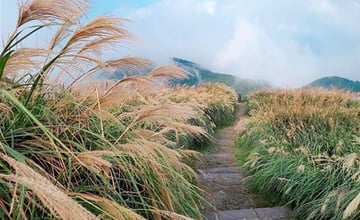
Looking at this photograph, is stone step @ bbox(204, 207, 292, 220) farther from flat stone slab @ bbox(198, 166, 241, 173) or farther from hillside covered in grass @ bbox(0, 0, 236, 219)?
flat stone slab @ bbox(198, 166, 241, 173)

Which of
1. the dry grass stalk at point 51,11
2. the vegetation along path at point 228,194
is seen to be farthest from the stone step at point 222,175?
the dry grass stalk at point 51,11

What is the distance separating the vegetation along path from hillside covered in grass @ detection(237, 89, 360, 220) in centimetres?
13

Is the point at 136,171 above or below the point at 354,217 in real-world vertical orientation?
above

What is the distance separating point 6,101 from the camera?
218 cm

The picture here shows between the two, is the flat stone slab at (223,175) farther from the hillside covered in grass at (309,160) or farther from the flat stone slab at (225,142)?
the flat stone slab at (225,142)

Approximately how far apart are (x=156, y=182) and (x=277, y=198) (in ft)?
5.94

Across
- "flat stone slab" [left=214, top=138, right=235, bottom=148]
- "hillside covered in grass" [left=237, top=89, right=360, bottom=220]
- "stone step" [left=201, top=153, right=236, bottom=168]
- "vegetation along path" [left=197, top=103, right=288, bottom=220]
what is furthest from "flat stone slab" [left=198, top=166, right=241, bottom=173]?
"flat stone slab" [left=214, top=138, right=235, bottom=148]

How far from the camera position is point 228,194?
4.00m

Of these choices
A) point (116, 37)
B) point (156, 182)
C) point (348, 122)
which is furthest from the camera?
point (348, 122)

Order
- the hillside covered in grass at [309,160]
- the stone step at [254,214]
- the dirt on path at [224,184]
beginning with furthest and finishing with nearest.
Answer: the dirt on path at [224,184], the stone step at [254,214], the hillside covered in grass at [309,160]

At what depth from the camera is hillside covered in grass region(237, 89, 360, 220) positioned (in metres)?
3.03

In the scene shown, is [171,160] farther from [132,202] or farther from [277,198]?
[277,198]

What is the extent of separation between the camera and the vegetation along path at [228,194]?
342 centimetres

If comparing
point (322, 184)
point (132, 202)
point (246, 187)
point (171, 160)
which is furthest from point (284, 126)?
point (132, 202)
